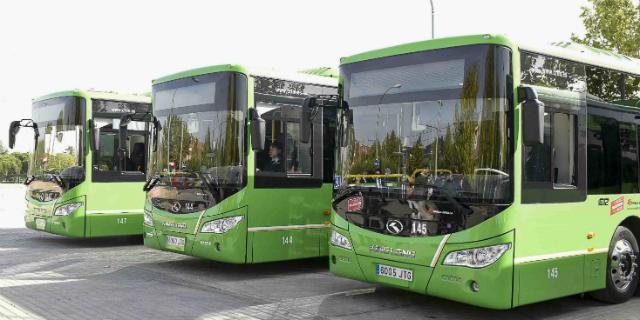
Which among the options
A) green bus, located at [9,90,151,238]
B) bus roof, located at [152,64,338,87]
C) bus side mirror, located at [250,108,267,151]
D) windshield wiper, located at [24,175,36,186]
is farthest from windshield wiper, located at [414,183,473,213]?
windshield wiper, located at [24,175,36,186]

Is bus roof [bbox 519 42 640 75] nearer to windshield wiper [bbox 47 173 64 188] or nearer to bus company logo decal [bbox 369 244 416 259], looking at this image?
bus company logo decal [bbox 369 244 416 259]

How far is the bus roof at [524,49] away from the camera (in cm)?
715

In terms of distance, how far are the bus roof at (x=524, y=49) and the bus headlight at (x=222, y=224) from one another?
2930 millimetres

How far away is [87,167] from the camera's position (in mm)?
13914

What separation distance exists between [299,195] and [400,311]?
10.4ft

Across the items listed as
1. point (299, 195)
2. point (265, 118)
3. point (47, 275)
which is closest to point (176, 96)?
point (265, 118)

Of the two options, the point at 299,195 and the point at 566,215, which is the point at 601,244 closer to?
the point at 566,215

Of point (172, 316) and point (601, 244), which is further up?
point (601, 244)

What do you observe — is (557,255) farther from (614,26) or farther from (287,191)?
(614,26)

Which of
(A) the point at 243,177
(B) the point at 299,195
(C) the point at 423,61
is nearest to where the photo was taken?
(C) the point at 423,61

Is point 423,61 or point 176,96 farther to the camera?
point 176,96

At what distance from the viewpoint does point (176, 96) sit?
35.8 feet

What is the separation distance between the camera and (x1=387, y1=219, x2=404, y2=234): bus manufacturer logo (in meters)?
7.65

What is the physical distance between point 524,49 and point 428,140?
1.38 m
